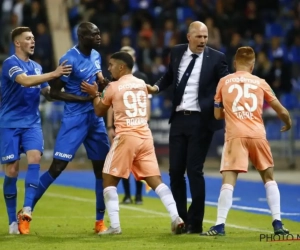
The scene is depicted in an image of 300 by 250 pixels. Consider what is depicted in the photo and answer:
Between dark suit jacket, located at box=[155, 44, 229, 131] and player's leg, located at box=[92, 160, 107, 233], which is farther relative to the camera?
player's leg, located at box=[92, 160, 107, 233]

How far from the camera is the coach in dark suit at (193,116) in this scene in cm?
1104

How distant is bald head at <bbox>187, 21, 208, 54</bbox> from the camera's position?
11.0 m

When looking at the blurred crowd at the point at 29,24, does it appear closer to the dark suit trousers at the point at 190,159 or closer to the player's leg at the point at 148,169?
the dark suit trousers at the point at 190,159

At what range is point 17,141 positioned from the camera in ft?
36.7

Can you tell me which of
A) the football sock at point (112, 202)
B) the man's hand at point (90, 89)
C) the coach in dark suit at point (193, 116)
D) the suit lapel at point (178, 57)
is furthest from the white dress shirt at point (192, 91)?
the football sock at point (112, 202)

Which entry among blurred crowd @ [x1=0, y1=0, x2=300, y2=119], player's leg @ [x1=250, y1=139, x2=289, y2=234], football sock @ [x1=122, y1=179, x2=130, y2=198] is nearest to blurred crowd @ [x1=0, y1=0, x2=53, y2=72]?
blurred crowd @ [x1=0, y1=0, x2=300, y2=119]

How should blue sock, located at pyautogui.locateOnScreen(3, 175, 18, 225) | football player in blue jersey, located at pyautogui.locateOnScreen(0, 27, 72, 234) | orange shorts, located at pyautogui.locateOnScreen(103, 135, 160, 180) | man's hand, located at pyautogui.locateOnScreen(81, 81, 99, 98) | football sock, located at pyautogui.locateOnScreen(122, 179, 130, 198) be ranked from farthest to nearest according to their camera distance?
football sock, located at pyautogui.locateOnScreen(122, 179, 130, 198), blue sock, located at pyautogui.locateOnScreen(3, 175, 18, 225), football player in blue jersey, located at pyautogui.locateOnScreen(0, 27, 72, 234), man's hand, located at pyautogui.locateOnScreen(81, 81, 99, 98), orange shorts, located at pyautogui.locateOnScreen(103, 135, 160, 180)

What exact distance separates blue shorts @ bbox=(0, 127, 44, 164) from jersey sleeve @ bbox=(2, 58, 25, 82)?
0.66m

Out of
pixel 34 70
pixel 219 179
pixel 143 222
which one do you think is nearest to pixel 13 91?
pixel 34 70

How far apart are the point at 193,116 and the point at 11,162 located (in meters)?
2.29

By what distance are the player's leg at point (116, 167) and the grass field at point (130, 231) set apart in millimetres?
370

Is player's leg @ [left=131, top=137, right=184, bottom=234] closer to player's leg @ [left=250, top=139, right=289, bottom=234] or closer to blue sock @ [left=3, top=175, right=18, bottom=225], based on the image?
player's leg @ [left=250, top=139, right=289, bottom=234]

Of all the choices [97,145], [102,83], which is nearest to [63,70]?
[102,83]

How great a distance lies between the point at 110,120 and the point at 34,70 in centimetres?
430
